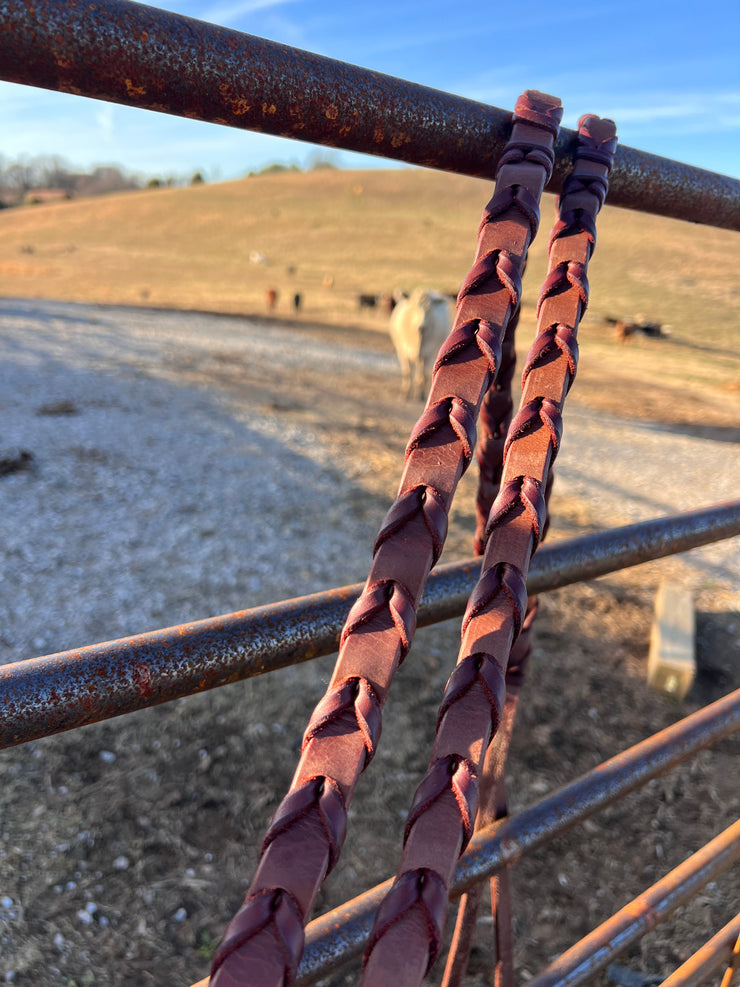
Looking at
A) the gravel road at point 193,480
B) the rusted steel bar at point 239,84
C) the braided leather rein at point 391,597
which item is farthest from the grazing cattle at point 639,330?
the braided leather rein at point 391,597

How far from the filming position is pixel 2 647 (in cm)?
398

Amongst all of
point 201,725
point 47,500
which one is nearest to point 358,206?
point 47,500

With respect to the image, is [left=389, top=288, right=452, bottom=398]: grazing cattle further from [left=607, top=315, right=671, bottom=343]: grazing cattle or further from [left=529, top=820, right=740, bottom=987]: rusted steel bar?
[left=529, top=820, right=740, bottom=987]: rusted steel bar

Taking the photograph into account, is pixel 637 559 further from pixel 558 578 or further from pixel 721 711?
pixel 721 711

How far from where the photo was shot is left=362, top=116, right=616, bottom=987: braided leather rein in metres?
0.60

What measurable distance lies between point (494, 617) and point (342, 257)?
30467mm

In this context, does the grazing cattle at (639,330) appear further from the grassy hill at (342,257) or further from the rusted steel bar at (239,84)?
the rusted steel bar at (239,84)

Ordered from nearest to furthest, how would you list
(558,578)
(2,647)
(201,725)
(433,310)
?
(558,578)
(201,725)
(2,647)
(433,310)

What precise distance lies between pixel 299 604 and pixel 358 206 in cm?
4388

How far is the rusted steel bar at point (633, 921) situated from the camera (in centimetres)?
119

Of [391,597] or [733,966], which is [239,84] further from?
[733,966]

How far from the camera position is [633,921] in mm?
1256

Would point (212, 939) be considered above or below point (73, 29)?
below

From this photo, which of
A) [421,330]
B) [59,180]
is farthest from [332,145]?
[59,180]
